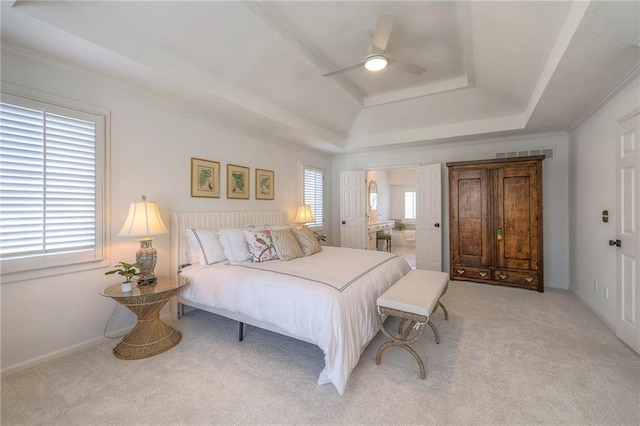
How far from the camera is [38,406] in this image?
179 cm

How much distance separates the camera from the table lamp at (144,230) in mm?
2549

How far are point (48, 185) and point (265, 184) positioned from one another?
2704mm

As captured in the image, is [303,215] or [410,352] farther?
[303,215]

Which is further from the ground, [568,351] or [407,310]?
[407,310]

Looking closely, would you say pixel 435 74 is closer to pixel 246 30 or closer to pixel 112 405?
pixel 246 30

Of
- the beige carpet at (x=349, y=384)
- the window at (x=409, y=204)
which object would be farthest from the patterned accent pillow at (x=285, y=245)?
the window at (x=409, y=204)

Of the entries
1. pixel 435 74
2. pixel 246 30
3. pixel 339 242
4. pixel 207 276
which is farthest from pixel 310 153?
pixel 207 276

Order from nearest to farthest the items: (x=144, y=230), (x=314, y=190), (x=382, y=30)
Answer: (x=382, y=30), (x=144, y=230), (x=314, y=190)

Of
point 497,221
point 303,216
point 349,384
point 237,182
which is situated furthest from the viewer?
point 303,216

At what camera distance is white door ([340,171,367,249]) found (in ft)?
19.5

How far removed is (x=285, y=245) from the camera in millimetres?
3270

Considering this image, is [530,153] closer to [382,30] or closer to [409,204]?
[382,30]

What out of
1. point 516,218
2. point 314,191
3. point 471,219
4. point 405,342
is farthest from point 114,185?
point 516,218

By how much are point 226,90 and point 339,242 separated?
4240 mm
